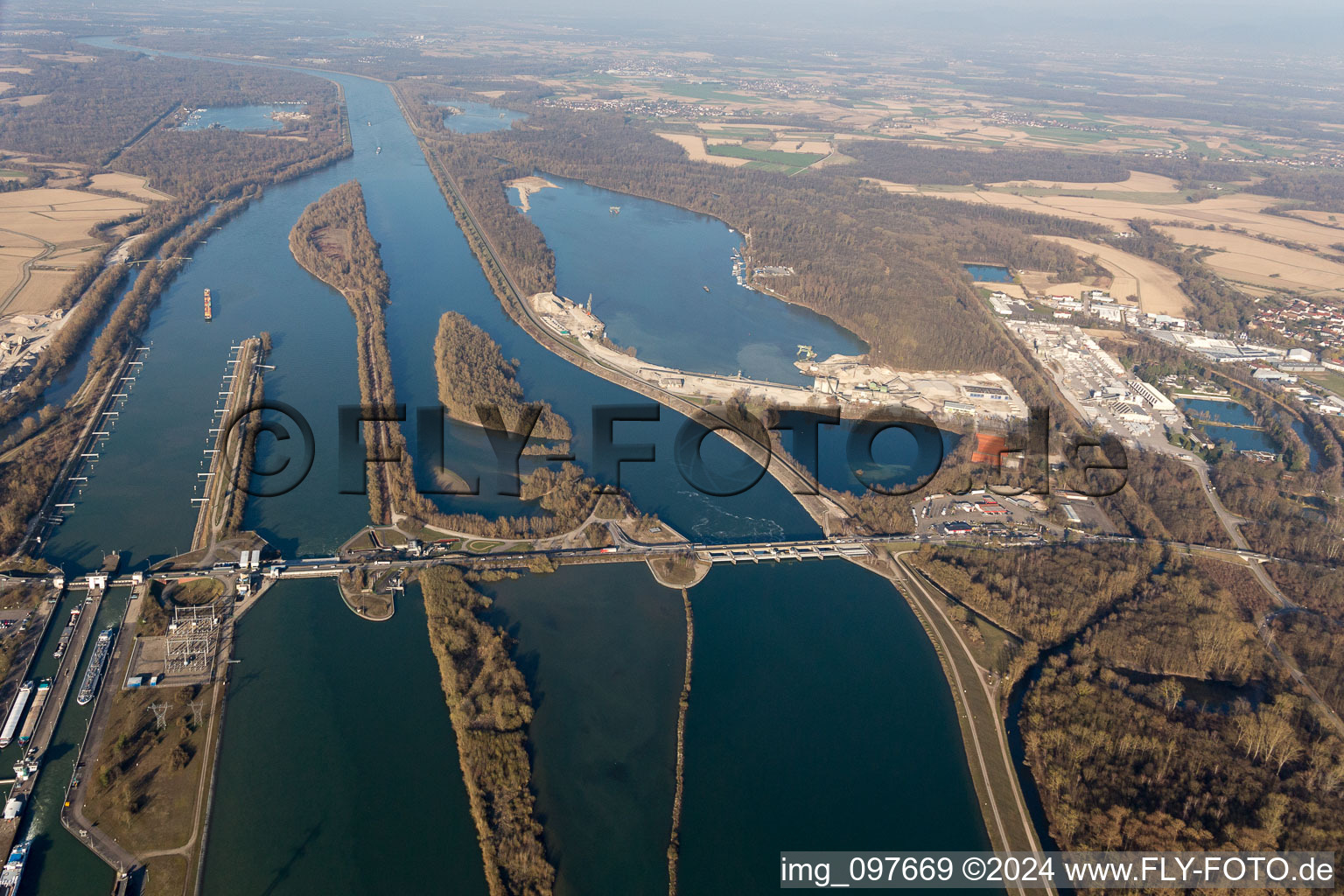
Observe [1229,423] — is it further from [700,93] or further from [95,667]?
[700,93]

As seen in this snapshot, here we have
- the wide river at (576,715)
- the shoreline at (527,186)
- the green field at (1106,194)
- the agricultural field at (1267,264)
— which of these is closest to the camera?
the wide river at (576,715)

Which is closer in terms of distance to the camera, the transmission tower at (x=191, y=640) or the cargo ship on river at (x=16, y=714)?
the cargo ship on river at (x=16, y=714)

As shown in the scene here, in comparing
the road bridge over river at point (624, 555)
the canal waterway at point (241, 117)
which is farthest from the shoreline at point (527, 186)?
the road bridge over river at point (624, 555)

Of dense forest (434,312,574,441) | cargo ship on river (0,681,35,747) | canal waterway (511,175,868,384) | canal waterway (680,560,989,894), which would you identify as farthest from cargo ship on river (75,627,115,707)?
canal waterway (511,175,868,384)

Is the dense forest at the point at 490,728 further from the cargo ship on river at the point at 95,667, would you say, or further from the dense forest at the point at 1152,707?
the dense forest at the point at 1152,707

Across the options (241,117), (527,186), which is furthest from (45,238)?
(241,117)

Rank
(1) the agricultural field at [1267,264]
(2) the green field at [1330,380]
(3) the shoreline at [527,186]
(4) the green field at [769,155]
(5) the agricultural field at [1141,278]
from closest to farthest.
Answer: (2) the green field at [1330,380] → (5) the agricultural field at [1141,278] → (1) the agricultural field at [1267,264] → (3) the shoreline at [527,186] → (4) the green field at [769,155]

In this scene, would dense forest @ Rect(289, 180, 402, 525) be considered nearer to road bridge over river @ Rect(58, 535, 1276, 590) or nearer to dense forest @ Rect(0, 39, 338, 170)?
road bridge over river @ Rect(58, 535, 1276, 590)

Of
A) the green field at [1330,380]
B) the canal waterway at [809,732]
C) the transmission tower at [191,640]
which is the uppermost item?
the green field at [1330,380]
